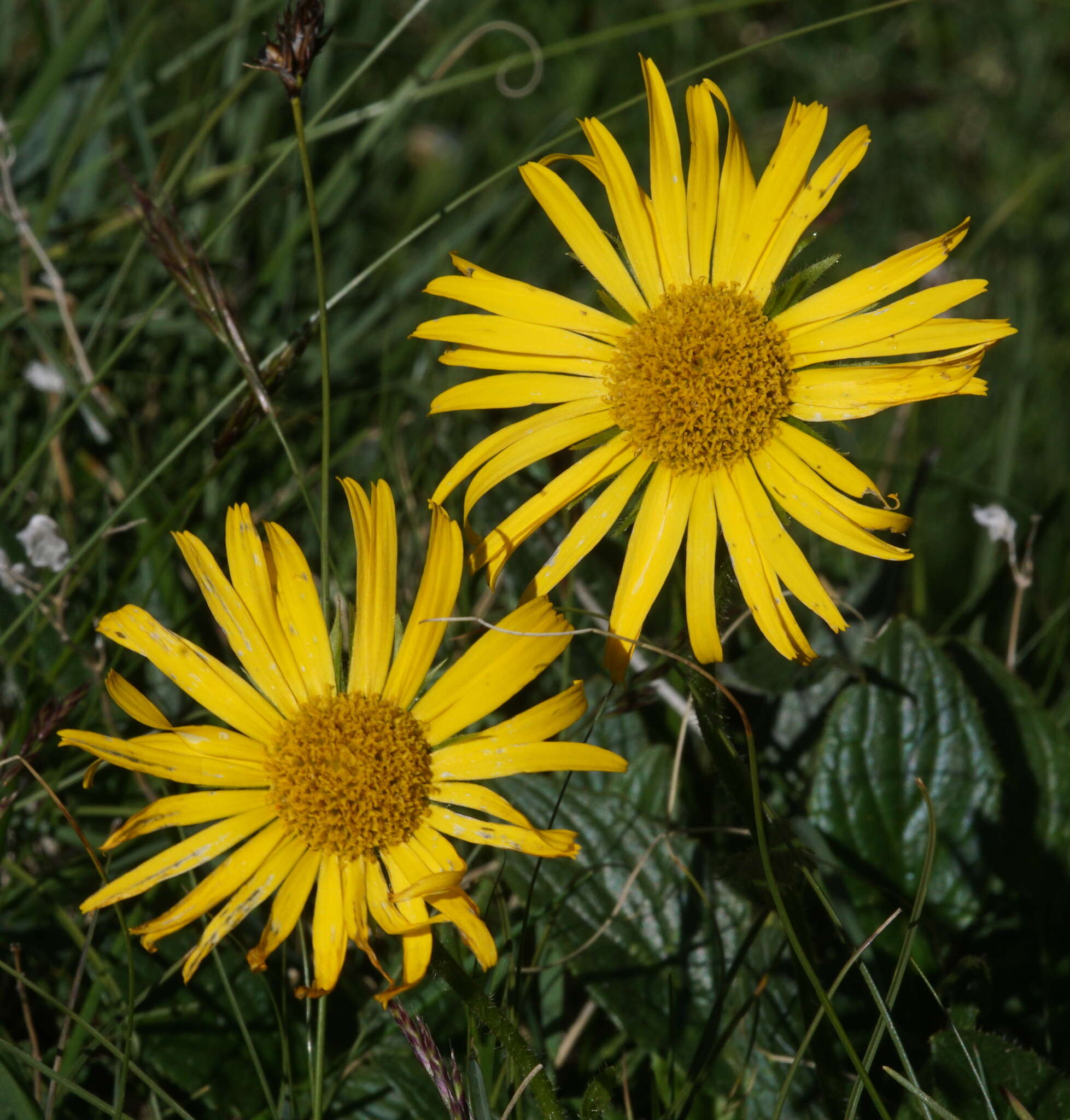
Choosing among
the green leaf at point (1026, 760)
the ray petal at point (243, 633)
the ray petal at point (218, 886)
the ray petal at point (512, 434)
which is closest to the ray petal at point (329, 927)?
the ray petal at point (218, 886)

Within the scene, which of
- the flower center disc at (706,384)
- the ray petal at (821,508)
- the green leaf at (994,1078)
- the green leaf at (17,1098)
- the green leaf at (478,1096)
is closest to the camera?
the green leaf at (478,1096)

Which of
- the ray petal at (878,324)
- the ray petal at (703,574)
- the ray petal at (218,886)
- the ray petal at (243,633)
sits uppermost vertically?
the ray petal at (878,324)

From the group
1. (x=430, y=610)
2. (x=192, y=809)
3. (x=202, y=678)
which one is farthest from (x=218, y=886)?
(x=430, y=610)

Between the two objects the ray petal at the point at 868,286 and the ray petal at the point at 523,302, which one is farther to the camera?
the ray petal at the point at 523,302

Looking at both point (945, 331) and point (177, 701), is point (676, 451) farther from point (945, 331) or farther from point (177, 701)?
point (177, 701)

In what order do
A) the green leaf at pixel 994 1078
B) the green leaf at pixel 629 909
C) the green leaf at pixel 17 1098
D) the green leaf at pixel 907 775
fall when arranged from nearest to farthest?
the green leaf at pixel 17 1098 < the green leaf at pixel 994 1078 < the green leaf at pixel 629 909 < the green leaf at pixel 907 775

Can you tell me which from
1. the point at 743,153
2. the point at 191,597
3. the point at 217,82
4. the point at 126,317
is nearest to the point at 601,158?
the point at 743,153

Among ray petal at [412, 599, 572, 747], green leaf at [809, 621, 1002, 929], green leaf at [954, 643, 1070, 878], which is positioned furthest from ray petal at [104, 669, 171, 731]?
green leaf at [954, 643, 1070, 878]

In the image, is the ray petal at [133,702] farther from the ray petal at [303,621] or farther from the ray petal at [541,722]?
the ray petal at [541,722]
